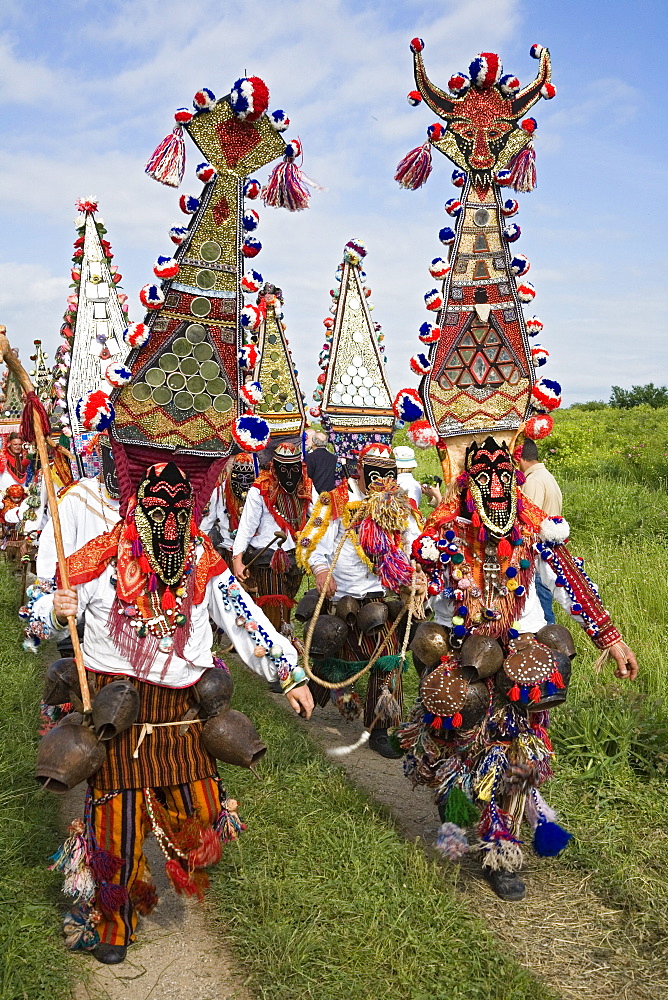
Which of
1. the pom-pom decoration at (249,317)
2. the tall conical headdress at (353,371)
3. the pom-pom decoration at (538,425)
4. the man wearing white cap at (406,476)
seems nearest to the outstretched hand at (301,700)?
the pom-pom decoration at (249,317)

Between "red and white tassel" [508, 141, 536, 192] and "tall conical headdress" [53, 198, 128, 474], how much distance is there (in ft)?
10.2

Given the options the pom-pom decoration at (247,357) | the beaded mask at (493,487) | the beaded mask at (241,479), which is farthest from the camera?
the beaded mask at (241,479)

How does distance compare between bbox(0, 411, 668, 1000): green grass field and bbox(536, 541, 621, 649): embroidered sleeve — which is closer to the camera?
bbox(0, 411, 668, 1000): green grass field

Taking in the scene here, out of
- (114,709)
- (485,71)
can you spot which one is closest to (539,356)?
(485,71)

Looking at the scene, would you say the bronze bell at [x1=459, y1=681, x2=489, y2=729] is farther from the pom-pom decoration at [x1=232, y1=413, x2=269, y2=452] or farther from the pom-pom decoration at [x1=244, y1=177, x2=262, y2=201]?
the pom-pom decoration at [x1=244, y1=177, x2=262, y2=201]

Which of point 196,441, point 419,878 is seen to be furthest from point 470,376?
point 419,878

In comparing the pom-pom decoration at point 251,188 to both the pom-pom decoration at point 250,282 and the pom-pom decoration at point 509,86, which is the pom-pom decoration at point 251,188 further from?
the pom-pom decoration at point 509,86

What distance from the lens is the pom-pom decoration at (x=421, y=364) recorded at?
429 cm

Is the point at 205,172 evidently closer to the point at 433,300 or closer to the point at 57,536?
the point at 433,300

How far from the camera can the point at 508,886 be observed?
4074mm

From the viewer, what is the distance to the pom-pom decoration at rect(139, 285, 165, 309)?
11.7 feet

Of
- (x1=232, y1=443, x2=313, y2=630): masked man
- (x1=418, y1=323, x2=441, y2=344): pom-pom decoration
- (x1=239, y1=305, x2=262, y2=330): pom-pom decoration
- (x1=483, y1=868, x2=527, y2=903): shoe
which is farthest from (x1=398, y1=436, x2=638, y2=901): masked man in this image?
(x1=232, y1=443, x2=313, y2=630): masked man

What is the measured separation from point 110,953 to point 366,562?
3.29 m

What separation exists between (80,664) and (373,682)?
3114 millimetres
